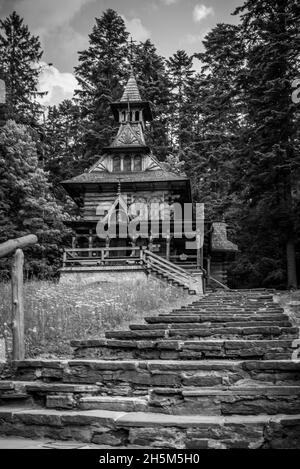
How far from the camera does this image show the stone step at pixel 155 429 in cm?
391

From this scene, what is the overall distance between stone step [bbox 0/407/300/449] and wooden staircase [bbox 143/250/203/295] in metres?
16.2

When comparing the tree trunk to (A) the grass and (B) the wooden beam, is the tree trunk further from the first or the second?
(B) the wooden beam

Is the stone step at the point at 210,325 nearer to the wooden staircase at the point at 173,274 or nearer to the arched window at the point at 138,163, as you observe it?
the wooden staircase at the point at 173,274

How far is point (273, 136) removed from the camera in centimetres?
2573

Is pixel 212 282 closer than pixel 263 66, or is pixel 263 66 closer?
pixel 263 66

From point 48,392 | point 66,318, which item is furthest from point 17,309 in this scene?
point 66,318

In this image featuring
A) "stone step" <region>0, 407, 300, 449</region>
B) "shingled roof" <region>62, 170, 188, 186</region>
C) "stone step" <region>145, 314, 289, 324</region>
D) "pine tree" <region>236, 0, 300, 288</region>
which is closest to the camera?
"stone step" <region>0, 407, 300, 449</region>

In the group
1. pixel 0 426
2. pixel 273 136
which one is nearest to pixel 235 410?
pixel 0 426

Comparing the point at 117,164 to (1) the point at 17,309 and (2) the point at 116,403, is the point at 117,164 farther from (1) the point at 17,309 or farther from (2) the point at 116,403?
(2) the point at 116,403

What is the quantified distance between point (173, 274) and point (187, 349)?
16.0 metres

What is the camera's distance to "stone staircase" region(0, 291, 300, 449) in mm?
4031

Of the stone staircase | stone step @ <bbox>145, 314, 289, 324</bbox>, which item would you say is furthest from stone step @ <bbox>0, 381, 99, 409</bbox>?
stone step @ <bbox>145, 314, 289, 324</bbox>
